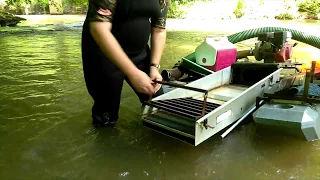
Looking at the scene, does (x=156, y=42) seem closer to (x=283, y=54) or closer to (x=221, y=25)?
(x=283, y=54)

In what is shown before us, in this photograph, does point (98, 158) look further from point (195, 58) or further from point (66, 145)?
point (195, 58)

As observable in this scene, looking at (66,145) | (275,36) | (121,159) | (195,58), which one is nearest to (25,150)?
(66,145)

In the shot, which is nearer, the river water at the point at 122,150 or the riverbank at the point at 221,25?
the river water at the point at 122,150

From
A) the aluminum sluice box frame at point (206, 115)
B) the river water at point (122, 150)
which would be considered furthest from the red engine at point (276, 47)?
the river water at point (122, 150)

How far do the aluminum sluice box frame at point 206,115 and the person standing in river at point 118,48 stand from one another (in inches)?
8.9

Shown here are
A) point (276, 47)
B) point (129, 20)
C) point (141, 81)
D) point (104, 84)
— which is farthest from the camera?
point (276, 47)

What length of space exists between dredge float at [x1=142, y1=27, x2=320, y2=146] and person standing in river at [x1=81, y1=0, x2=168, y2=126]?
0.87 feet

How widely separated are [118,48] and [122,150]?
0.81 meters

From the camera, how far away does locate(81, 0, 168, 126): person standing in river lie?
195 cm

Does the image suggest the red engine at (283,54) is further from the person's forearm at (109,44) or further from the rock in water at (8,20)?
the rock in water at (8,20)

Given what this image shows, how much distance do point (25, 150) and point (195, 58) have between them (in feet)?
7.38

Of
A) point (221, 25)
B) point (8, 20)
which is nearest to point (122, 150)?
point (8, 20)

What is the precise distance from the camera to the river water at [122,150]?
2047 mm

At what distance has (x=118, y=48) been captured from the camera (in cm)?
198
